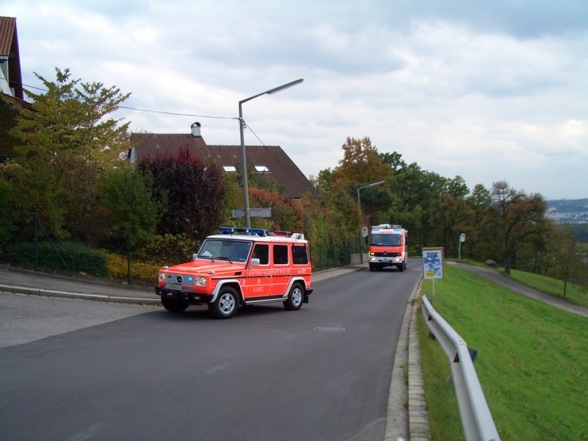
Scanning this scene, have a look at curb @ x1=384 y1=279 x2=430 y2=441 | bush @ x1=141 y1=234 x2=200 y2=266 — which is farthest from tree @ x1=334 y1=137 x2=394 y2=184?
curb @ x1=384 y1=279 x2=430 y2=441

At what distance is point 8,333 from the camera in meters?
10.7

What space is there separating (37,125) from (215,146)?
1293 inches

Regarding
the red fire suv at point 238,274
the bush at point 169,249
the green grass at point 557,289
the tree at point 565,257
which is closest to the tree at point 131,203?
the bush at point 169,249

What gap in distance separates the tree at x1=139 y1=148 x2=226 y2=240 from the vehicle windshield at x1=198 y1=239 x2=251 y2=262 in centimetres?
543

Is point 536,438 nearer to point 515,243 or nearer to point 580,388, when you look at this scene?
point 580,388

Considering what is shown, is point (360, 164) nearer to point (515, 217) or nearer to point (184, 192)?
point (515, 217)

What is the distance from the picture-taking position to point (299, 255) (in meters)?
17.1

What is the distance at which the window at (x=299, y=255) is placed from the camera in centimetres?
→ 1690

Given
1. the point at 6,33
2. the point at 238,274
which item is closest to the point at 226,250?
the point at 238,274

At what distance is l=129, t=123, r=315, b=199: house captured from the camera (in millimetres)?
46594

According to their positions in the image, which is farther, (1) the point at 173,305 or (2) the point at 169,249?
(2) the point at 169,249

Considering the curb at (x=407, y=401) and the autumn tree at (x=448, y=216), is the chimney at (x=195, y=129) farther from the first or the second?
the autumn tree at (x=448, y=216)

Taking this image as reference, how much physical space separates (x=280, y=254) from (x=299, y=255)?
3.43 feet

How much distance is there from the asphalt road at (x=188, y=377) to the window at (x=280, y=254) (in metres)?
2.21
